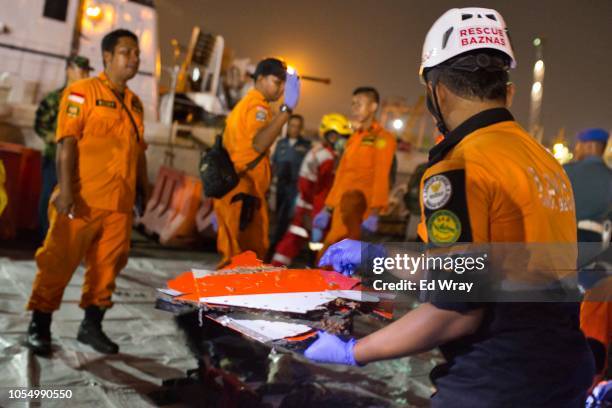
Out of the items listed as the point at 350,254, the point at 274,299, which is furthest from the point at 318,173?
the point at 350,254

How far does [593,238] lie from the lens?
433 cm

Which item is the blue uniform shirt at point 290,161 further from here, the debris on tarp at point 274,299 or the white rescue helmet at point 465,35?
the white rescue helmet at point 465,35

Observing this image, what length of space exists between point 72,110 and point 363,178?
10.2ft

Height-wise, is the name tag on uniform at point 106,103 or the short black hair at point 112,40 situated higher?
the short black hair at point 112,40

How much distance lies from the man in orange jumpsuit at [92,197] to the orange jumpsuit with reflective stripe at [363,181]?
2.52 metres

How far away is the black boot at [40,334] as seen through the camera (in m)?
3.53

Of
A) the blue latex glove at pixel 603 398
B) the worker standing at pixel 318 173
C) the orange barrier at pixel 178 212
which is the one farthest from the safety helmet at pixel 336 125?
the blue latex glove at pixel 603 398

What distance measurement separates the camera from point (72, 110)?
11.7 ft

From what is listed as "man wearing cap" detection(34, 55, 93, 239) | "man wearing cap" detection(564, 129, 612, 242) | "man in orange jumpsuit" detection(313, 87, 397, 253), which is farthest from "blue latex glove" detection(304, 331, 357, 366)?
"man wearing cap" detection(34, 55, 93, 239)

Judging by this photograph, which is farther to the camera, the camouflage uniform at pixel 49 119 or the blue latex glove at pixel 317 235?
the blue latex glove at pixel 317 235

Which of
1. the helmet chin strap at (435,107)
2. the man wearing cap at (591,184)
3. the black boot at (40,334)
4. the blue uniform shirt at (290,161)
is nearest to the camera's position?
the helmet chin strap at (435,107)

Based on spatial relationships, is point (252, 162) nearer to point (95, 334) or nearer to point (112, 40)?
point (112, 40)

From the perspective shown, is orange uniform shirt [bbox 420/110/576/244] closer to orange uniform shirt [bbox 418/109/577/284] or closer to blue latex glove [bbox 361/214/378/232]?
orange uniform shirt [bbox 418/109/577/284]

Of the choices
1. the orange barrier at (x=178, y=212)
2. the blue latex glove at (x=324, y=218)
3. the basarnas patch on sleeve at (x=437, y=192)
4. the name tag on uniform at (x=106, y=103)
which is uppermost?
the name tag on uniform at (x=106, y=103)
